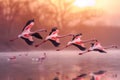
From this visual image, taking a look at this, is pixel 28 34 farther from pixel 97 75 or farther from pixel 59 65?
pixel 97 75

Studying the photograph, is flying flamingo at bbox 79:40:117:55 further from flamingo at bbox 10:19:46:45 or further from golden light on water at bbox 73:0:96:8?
flamingo at bbox 10:19:46:45

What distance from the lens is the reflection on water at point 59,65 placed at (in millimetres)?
3684

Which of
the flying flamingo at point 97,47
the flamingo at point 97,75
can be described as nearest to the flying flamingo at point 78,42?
the flying flamingo at point 97,47

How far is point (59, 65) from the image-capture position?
13.8 feet

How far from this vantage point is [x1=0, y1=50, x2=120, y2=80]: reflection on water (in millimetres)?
3684

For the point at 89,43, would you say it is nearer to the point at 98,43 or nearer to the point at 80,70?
the point at 98,43

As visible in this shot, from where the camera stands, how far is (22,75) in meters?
3.65

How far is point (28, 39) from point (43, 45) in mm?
209

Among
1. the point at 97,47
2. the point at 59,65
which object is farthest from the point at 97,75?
the point at 97,47

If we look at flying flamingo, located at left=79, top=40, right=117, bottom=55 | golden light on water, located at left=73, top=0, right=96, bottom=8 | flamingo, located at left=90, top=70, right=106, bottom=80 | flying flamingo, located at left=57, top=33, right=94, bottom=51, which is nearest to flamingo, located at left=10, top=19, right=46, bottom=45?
flying flamingo, located at left=57, top=33, right=94, bottom=51

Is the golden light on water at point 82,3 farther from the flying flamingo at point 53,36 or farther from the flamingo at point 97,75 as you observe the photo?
the flamingo at point 97,75

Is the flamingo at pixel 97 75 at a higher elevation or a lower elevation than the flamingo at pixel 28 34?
lower

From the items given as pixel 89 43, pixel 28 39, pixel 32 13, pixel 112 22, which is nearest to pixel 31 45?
pixel 28 39

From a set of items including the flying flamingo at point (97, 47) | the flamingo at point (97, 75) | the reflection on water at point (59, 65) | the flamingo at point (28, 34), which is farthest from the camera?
the flying flamingo at point (97, 47)
